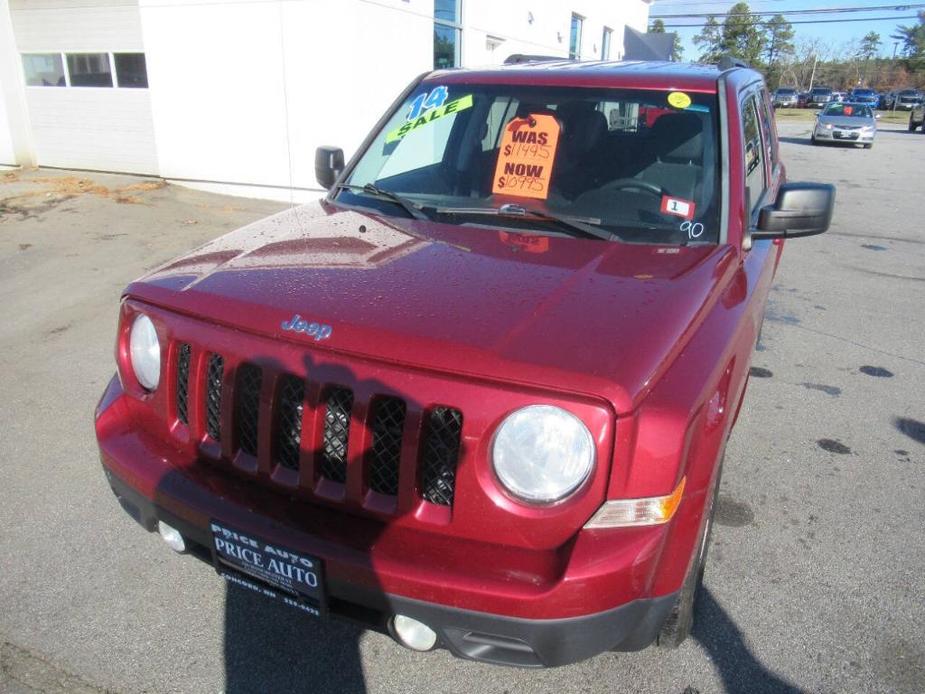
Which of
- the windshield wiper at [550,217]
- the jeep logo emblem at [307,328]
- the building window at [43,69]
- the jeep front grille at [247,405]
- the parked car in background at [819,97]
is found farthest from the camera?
the parked car in background at [819,97]

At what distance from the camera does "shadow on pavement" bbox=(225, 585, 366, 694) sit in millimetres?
2391

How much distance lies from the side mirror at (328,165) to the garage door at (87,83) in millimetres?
9338

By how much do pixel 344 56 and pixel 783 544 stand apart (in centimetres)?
870

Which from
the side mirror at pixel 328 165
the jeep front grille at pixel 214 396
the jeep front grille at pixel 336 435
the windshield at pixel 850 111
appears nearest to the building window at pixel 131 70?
the side mirror at pixel 328 165

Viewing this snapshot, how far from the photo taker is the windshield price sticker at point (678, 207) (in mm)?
2838

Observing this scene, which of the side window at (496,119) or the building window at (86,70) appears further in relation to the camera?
the building window at (86,70)

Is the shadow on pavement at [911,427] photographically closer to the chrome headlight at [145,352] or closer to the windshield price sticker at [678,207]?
the windshield price sticker at [678,207]

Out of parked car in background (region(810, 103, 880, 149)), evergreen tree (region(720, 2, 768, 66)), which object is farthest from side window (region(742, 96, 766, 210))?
evergreen tree (region(720, 2, 768, 66))

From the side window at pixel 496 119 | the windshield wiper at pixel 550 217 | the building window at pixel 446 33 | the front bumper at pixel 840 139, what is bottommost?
the front bumper at pixel 840 139

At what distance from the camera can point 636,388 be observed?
69.6 inches

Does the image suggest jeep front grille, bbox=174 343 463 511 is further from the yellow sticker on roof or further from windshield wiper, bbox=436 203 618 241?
the yellow sticker on roof

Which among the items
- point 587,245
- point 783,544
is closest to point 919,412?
point 783,544

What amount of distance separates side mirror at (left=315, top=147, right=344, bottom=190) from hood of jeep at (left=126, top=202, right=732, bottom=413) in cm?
99

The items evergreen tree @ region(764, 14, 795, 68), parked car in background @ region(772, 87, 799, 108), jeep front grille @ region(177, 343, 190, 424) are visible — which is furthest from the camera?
evergreen tree @ region(764, 14, 795, 68)
